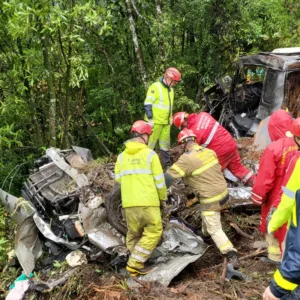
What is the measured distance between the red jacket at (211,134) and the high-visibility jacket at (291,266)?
3.18 m

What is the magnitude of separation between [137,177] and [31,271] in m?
1.71

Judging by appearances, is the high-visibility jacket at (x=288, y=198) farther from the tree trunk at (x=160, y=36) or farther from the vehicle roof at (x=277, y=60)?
the tree trunk at (x=160, y=36)

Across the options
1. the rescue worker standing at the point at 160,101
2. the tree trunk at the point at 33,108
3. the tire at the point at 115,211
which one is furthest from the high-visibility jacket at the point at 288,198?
the tree trunk at the point at 33,108

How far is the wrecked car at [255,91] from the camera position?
6.00 m

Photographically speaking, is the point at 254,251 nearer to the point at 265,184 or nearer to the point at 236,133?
the point at 265,184

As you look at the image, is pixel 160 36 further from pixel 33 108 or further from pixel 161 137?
pixel 33 108

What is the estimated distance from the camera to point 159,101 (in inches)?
233

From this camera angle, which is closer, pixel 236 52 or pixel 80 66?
pixel 80 66

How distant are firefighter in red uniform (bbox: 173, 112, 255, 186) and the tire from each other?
154 cm

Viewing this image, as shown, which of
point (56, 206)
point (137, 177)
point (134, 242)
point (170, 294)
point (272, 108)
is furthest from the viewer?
point (272, 108)

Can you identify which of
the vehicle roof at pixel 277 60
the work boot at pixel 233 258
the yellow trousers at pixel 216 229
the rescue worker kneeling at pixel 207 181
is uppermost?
the vehicle roof at pixel 277 60

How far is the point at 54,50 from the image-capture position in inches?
224

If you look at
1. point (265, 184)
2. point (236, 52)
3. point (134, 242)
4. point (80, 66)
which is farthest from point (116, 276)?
point (236, 52)

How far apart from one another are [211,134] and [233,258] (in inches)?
73.8
